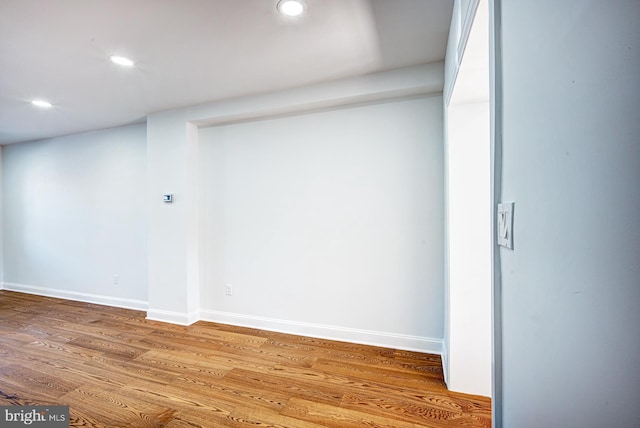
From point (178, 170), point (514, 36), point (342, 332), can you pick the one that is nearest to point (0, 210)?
point (178, 170)

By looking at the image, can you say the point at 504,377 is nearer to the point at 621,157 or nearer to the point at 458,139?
the point at 621,157

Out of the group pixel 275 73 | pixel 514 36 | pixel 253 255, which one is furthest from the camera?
pixel 253 255

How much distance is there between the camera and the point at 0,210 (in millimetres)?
4688

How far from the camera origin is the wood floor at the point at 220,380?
1730 mm

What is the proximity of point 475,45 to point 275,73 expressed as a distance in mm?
Result: 1602

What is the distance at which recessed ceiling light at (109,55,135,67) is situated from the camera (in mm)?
2090

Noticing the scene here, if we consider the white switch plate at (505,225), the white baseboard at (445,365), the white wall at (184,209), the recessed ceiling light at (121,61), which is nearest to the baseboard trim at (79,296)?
the white wall at (184,209)

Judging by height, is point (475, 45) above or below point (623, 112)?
above

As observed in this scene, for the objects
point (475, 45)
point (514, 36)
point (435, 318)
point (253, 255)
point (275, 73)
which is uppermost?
point (275, 73)

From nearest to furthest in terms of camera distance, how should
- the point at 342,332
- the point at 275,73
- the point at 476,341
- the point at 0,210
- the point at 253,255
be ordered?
1. the point at 476,341
2. the point at 275,73
3. the point at 342,332
4. the point at 253,255
5. the point at 0,210

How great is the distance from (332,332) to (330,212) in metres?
1.16

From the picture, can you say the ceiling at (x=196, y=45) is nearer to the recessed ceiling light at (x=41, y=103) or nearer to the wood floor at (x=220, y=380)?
the recessed ceiling light at (x=41, y=103)

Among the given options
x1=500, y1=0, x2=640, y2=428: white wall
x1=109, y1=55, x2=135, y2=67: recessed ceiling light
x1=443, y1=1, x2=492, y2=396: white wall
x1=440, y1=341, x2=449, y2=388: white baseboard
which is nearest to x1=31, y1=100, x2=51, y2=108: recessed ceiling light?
x1=109, y1=55, x2=135, y2=67: recessed ceiling light

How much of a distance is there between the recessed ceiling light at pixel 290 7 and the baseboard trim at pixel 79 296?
3659 mm
